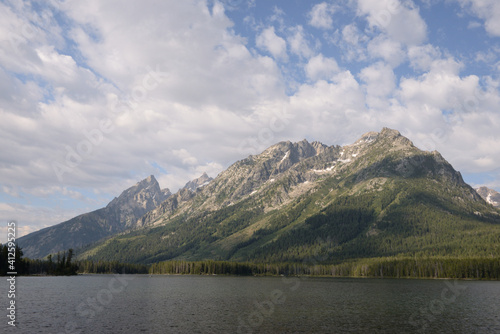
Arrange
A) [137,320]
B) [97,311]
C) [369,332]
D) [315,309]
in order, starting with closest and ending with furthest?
[369,332] < [137,320] < [97,311] < [315,309]

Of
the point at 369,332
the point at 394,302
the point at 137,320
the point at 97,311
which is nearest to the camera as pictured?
the point at 369,332

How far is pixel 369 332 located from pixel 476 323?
30733mm

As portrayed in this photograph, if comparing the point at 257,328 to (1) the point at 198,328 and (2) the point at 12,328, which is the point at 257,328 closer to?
(1) the point at 198,328

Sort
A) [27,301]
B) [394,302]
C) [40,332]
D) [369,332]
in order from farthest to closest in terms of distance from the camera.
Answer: [394,302] → [27,301] → [369,332] → [40,332]

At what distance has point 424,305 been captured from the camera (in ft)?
349

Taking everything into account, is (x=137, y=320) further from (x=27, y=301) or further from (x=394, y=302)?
(x=394, y=302)

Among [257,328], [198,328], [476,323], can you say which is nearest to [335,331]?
[257,328]

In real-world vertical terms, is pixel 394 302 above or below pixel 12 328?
below

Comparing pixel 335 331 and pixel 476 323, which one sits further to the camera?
pixel 476 323

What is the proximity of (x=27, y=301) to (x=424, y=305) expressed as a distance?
5091 inches

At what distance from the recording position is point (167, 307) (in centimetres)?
9788

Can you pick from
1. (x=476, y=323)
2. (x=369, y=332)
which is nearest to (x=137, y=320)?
(x=369, y=332)

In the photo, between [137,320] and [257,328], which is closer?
[257,328]

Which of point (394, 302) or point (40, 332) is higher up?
point (40, 332)
